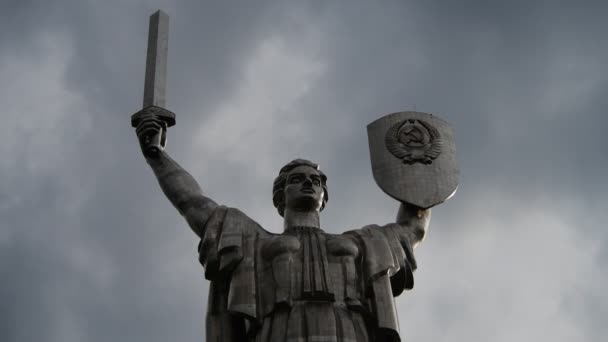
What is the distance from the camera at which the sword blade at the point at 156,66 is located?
1731 cm

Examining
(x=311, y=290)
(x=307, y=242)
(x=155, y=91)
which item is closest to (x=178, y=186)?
(x=155, y=91)

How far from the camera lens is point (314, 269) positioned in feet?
49.6

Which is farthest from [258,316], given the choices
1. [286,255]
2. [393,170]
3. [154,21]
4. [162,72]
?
[154,21]

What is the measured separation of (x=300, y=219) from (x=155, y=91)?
320 centimetres

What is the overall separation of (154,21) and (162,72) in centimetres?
121

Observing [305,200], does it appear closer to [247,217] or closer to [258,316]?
[247,217]

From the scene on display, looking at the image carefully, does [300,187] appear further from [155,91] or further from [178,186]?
[155,91]

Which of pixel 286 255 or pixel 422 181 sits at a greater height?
pixel 422 181

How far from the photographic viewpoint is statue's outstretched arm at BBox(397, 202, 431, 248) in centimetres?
1664

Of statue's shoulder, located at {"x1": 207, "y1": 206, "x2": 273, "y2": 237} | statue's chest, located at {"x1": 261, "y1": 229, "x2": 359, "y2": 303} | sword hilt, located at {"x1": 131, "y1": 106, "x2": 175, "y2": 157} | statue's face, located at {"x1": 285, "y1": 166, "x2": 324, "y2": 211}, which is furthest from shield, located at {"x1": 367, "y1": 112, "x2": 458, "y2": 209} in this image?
sword hilt, located at {"x1": 131, "y1": 106, "x2": 175, "y2": 157}

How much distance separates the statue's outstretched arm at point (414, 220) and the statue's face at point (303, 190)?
1315 mm

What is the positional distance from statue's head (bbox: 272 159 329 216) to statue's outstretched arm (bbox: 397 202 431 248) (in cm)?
128

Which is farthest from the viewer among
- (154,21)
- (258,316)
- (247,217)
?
(154,21)

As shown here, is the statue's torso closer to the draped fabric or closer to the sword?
the draped fabric
